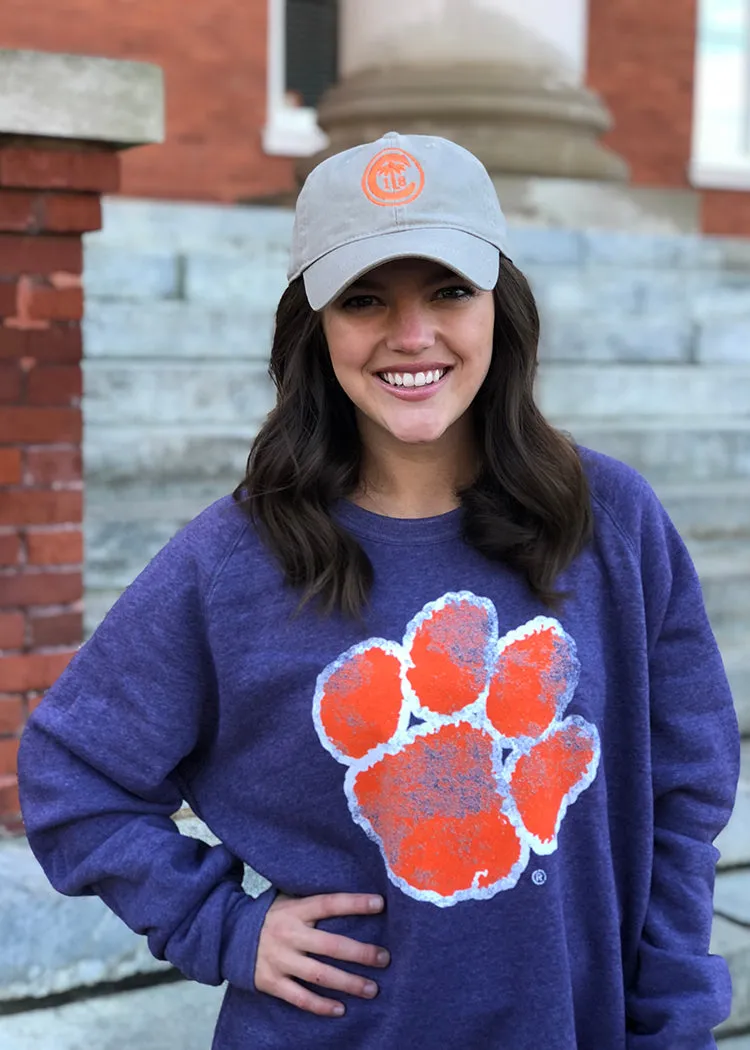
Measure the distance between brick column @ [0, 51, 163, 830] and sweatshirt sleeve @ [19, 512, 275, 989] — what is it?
1.26 metres

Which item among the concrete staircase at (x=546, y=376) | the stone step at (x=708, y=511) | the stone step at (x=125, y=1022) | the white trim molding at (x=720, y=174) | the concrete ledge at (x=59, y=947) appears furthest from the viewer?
the white trim molding at (x=720, y=174)

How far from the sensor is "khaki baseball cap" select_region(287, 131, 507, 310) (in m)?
1.49

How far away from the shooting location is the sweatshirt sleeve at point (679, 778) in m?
1.60

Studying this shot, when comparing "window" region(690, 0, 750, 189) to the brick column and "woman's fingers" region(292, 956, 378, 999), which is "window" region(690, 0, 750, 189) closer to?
the brick column

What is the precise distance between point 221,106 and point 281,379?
295 inches

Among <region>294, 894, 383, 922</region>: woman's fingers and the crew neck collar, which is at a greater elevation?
the crew neck collar

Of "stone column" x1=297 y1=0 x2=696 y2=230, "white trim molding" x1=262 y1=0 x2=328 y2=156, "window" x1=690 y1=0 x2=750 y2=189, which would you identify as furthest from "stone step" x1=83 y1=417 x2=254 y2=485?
"window" x1=690 y1=0 x2=750 y2=189

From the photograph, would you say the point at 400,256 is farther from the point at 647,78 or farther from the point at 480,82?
the point at 647,78

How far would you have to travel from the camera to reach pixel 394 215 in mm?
1504

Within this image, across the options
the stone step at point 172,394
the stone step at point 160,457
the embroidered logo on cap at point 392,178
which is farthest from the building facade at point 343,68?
the embroidered logo on cap at point 392,178

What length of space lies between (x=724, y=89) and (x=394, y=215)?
33.6 ft

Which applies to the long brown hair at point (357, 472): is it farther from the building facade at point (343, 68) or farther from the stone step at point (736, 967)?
the building facade at point (343, 68)

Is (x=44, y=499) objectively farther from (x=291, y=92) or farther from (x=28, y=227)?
(x=291, y=92)

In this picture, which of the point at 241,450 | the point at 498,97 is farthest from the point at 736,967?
the point at 498,97
